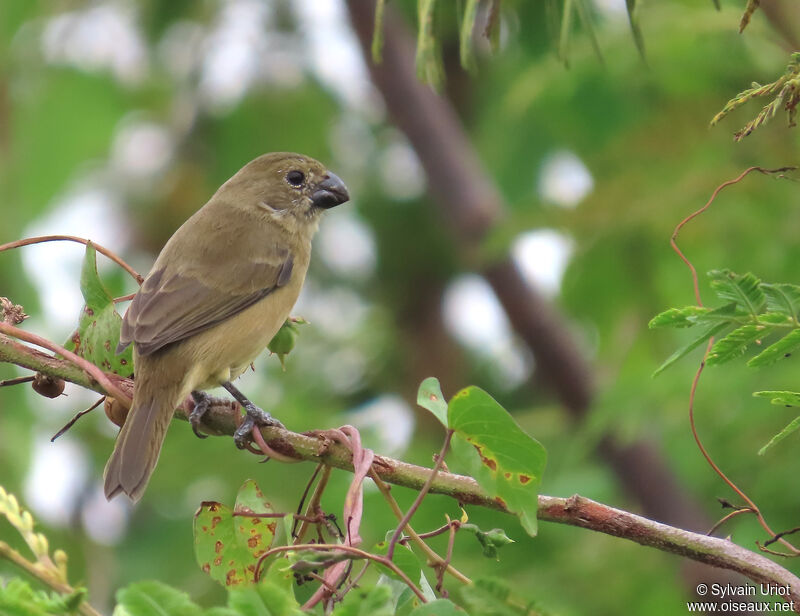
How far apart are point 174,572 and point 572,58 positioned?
11.2 feet

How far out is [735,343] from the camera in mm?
2115

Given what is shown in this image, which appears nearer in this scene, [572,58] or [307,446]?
[307,446]

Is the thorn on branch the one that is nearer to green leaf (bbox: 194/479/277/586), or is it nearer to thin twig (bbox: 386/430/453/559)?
green leaf (bbox: 194/479/277/586)

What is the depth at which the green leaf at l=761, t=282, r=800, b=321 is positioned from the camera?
203cm

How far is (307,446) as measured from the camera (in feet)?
8.25

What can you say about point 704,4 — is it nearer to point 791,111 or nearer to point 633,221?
point 633,221

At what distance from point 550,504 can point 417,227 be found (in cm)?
584

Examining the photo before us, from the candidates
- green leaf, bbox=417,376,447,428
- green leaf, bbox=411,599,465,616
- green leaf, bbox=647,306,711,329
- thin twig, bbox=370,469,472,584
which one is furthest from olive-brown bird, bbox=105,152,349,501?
green leaf, bbox=647,306,711,329

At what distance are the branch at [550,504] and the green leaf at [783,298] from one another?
1.49 feet

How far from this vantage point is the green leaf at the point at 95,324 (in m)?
3.00

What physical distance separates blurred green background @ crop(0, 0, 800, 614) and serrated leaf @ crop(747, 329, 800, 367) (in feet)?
6.82

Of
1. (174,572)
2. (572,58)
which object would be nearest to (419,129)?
(572,58)

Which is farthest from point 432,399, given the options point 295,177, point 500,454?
point 295,177

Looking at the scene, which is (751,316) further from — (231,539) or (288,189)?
(288,189)
